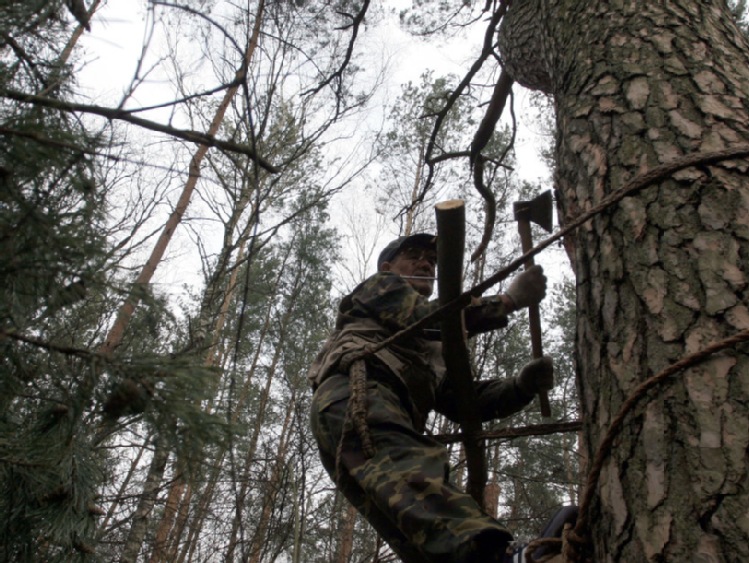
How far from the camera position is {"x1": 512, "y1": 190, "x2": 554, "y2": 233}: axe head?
2424 mm

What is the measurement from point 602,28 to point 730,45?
396 mm

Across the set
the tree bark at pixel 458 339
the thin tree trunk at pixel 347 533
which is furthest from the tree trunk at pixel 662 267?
the thin tree trunk at pixel 347 533

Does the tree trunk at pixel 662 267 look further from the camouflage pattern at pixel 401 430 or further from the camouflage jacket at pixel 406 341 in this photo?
the camouflage jacket at pixel 406 341

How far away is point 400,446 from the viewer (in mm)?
1990

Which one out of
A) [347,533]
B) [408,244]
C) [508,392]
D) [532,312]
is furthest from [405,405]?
[347,533]

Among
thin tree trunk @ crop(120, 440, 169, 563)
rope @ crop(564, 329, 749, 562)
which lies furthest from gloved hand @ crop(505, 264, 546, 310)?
thin tree trunk @ crop(120, 440, 169, 563)

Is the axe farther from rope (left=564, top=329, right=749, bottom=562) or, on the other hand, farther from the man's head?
rope (left=564, top=329, right=749, bottom=562)

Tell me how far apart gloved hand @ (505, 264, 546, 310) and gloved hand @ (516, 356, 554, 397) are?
282 mm

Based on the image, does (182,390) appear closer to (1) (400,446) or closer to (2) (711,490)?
(1) (400,446)

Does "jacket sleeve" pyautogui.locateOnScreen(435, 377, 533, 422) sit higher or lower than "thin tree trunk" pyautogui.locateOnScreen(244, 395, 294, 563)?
lower

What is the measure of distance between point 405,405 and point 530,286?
0.74 m

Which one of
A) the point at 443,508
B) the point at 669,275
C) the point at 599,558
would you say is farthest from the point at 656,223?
the point at 443,508

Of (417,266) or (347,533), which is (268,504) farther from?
(417,266)

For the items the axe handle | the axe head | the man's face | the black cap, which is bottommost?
the axe handle
